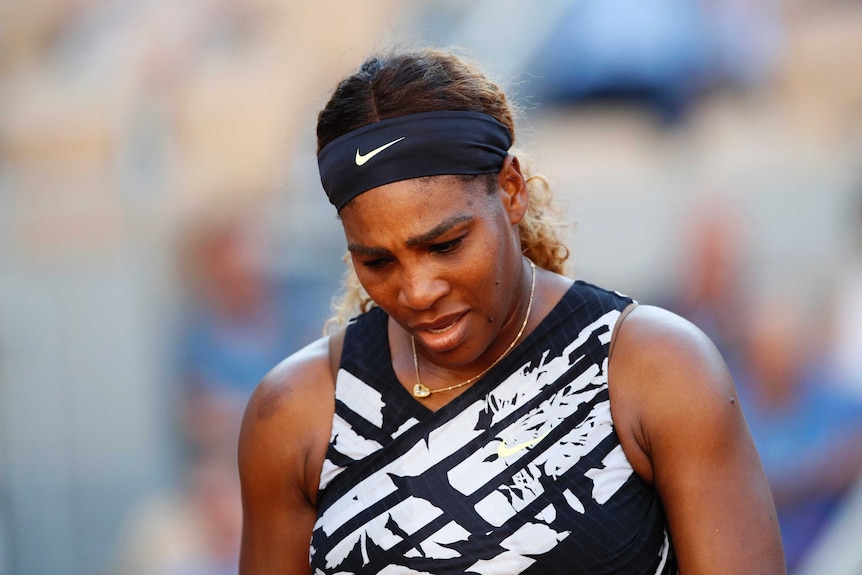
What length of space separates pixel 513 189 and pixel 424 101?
242 mm

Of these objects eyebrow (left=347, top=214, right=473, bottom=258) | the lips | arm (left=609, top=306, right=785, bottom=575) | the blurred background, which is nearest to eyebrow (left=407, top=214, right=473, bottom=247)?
eyebrow (left=347, top=214, right=473, bottom=258)

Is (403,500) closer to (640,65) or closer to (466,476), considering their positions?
(466,476)

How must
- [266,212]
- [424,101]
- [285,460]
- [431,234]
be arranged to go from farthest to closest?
[266,212], [285,460], [424,101], [431,234]

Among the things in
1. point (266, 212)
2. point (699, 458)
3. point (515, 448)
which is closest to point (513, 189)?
point (515, 448)

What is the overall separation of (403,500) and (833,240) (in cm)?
287

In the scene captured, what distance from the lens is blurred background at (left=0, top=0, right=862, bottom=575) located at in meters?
4.16

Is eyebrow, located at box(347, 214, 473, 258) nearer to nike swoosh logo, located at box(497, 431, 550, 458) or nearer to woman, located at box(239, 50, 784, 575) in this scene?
woman, located at box(239, 50, 784, 575)

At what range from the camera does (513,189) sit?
207 centimetres

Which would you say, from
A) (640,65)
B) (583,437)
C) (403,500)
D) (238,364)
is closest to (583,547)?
(583,437)

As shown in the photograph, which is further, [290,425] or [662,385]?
[290,425]

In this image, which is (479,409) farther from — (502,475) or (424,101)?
(424,101)

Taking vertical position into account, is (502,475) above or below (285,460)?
below

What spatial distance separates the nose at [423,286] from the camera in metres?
1.88

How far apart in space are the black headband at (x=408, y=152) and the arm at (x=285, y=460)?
0.40 meters
